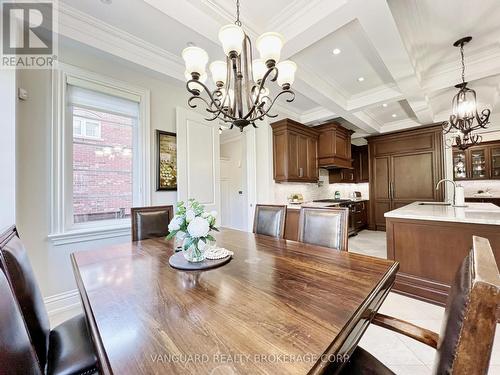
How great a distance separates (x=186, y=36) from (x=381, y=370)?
2.99 metres

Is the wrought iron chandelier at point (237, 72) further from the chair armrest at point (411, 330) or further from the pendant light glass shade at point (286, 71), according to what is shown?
the chair armrest at point (411, 330)

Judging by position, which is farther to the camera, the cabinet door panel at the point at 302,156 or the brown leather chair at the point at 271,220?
the cabinet door panel at the point at 302,156

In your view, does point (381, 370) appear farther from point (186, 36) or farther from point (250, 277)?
point (186, 36)

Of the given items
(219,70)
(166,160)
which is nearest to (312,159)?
(166,160)

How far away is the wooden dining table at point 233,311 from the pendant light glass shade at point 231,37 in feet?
4.63

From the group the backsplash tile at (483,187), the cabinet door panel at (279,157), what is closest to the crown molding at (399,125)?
the backsplash tile at (483,187)

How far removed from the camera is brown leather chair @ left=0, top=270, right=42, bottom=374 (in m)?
0.56

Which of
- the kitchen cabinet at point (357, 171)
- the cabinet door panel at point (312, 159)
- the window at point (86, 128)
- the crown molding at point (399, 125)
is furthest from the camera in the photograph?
Result: the kitchen cabinet at point (357, 171)

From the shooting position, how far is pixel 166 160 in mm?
2904

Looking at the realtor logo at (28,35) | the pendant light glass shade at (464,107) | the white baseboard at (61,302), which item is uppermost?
the realtor logo at (28,35)

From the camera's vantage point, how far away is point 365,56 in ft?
9.34

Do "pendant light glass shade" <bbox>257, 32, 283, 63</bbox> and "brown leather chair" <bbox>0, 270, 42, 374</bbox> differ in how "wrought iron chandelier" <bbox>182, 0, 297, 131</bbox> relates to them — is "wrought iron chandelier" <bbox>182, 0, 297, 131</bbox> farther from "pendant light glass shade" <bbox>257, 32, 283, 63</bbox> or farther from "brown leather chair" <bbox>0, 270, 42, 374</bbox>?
"brown leather chair" <bbox>0, 270, 42, 374</bbox>

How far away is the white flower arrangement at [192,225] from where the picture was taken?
3.97 feet

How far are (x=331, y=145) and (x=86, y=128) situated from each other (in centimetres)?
438
